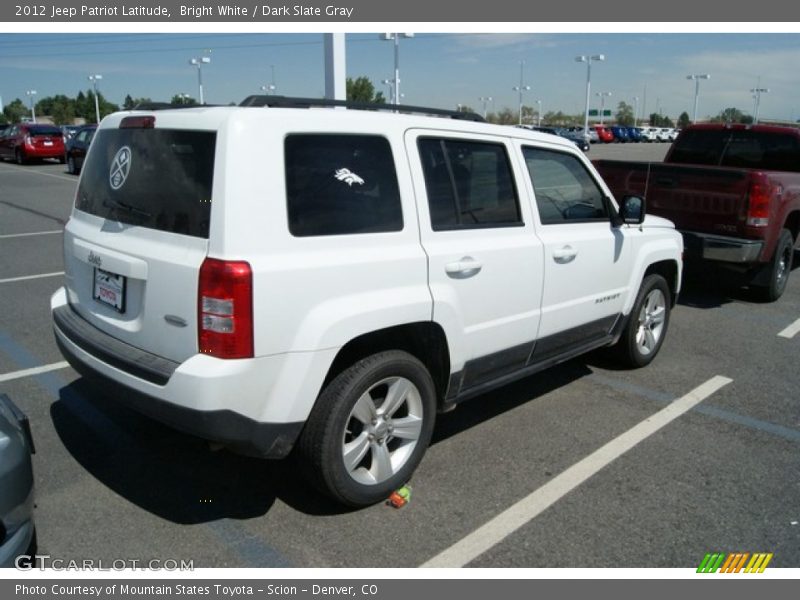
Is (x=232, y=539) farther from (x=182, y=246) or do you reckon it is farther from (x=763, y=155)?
(x=763, y=155)

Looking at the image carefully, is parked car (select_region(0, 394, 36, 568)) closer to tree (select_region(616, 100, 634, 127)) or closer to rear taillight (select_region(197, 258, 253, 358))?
rear taillight (select_region(197, 258, 253, 358))

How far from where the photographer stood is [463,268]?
11.8 feet

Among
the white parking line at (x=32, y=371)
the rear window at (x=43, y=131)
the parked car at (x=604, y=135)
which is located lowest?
the white parking line at (x=32, y=371)

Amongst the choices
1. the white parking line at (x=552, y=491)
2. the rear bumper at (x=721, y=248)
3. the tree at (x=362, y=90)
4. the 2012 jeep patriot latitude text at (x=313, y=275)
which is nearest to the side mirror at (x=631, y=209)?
the 2012 jeep patriot latitude text at (x=313, y=275)

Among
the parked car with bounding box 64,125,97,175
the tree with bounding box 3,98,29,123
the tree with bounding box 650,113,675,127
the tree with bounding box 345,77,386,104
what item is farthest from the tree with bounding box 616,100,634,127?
the parked car with bounding box 64,125,97,175

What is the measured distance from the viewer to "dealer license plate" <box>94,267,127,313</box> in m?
3.26

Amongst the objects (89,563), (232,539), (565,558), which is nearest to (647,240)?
(565,558)

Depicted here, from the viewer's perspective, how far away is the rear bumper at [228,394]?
112 inches

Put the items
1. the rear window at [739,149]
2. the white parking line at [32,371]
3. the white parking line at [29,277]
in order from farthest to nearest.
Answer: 1. the rear window at [739,149]
2. the white parking line at [29,277]
3. the white parking line at [32,371]

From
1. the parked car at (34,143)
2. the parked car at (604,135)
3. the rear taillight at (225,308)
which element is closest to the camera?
the rear taillight at (225,308)

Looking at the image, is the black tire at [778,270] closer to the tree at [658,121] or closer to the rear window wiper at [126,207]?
the rear window wiper at [126,207]

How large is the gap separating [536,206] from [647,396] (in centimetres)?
180

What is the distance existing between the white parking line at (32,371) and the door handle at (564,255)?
372cm

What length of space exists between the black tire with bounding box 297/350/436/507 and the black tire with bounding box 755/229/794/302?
5738mm
